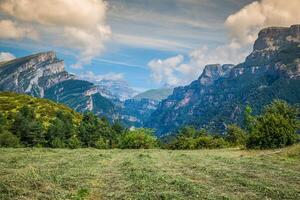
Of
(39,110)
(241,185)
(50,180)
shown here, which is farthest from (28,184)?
(39,110)

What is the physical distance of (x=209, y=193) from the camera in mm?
27266

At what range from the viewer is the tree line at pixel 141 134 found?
259 feet

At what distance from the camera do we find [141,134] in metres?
127

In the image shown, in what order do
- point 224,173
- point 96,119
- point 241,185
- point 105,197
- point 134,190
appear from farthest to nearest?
point 96,119 → point 224,173 → point 241,185 → point 134,190 → point 105,197

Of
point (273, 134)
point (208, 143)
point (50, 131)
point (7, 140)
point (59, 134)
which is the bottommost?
point (7, 140)

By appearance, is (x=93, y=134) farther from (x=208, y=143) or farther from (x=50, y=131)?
(x=208, y=143)

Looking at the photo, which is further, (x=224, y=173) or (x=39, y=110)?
(x=39, y=110)

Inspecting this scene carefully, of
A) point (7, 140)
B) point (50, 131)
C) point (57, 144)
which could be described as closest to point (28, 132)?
point (50, 131)

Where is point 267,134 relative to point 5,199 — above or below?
above

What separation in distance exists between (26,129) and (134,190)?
368 feet

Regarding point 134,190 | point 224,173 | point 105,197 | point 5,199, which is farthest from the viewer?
point 224,173

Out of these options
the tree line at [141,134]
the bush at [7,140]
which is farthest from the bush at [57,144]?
the bush at [7,140]

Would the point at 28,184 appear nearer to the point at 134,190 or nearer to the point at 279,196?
the point at 134,190

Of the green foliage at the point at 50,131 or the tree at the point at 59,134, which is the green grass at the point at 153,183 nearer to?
the green foliage at the point at 50,131
